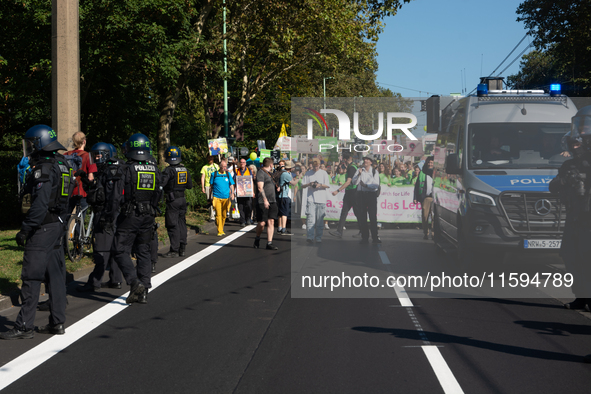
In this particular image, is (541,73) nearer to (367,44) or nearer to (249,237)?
(367,44)

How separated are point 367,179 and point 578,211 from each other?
2475 mm

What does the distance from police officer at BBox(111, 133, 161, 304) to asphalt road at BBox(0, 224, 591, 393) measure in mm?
339

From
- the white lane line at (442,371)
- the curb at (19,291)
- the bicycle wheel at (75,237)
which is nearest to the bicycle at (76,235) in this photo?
the bicycle wheel at (75,237)

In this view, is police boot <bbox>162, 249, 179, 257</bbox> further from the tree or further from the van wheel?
the tree

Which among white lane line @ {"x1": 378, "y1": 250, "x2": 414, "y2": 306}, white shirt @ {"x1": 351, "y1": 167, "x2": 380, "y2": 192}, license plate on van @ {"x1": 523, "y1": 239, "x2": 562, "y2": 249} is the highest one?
white shirt @ {"x1": 351, "y1": 167, "x2": 380, "y2": 192}

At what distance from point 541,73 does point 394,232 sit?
45.6m

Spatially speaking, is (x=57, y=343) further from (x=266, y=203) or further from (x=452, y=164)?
(x=266, y=203)

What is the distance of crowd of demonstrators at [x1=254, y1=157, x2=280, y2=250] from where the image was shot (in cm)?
1260

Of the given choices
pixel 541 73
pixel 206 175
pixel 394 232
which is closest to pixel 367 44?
pixel 206 175

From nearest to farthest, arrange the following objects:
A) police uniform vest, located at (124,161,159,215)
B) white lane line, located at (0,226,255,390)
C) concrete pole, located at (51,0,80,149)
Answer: white lane line, located at (0,226,255,390) < police uniform vest, located at (124,161,159,215) < concrete pole, located at (51,0,80,149)

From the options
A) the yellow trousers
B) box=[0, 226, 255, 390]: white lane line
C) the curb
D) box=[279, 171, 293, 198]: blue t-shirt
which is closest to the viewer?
box=[0, 226, 255, 390]: white lane line

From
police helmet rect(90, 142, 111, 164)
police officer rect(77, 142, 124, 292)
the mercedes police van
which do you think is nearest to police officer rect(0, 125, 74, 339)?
police officer rect(77, 142, 124, 292)

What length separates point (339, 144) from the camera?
7914 mm

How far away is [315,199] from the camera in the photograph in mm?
8055
